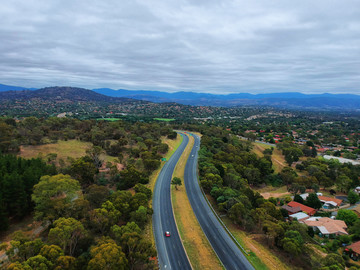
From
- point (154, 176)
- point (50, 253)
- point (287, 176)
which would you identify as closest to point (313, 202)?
point (287, 176)

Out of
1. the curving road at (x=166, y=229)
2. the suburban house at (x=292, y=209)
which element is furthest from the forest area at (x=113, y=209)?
the suburban house at (x=292, y=209)

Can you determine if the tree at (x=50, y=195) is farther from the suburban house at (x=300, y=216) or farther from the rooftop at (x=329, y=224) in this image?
the rooftop at (x=329, y=224)

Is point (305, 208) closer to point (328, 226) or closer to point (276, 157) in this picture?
point (328, 226)

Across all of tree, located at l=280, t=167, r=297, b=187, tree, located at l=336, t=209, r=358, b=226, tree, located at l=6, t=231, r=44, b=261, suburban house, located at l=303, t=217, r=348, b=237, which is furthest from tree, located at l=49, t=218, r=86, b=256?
tree, located at l=280, t=167, r=297, b=187

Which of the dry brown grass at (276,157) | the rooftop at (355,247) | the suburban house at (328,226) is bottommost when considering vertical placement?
the suburban house at (328,226)

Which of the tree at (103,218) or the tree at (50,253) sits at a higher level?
the tree at (50,253)

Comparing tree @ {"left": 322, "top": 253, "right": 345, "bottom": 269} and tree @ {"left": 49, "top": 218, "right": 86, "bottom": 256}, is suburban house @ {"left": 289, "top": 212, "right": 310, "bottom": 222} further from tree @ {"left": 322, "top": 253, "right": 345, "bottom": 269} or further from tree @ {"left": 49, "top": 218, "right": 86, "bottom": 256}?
tree @ {"left": 49, "top": 218, "right": 86, "bottom": 256}
